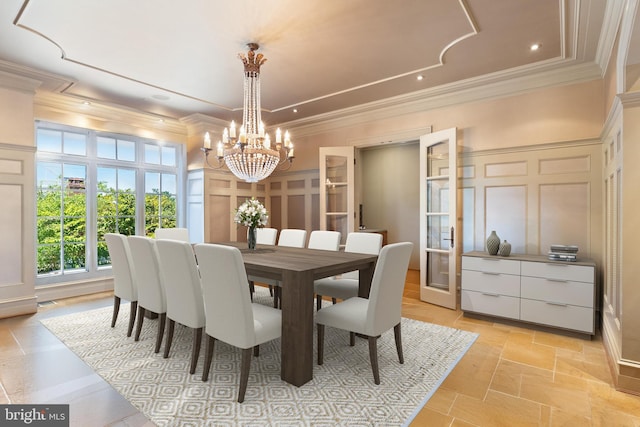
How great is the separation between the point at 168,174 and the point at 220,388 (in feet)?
14.4

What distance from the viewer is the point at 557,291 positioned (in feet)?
10.3

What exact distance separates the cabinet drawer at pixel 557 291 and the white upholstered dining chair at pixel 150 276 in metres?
3.42

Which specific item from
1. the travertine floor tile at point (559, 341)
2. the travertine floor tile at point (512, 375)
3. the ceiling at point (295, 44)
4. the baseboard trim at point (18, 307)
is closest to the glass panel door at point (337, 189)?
the ceiling at point (295, 44)

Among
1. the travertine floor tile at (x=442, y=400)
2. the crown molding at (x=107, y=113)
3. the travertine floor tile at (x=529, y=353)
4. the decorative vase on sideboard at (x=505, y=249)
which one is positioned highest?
the crown molding at (x=107, y=113)

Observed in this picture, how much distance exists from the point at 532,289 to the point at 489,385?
144 centimetres

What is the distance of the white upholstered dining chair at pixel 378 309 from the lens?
87.1 inches

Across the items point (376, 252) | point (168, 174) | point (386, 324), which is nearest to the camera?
point (386, 324)

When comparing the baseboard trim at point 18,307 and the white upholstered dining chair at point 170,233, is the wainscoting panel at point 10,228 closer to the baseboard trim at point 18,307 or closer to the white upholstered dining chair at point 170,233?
the baseboard trim at point 18,307

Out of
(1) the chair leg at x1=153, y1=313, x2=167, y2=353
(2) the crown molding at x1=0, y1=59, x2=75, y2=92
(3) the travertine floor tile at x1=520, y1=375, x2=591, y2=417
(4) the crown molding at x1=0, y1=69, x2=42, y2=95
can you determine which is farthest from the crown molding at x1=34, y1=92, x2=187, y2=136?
(3) the travertine floor tile at x1=520, y1=375, x2=591, y2=417

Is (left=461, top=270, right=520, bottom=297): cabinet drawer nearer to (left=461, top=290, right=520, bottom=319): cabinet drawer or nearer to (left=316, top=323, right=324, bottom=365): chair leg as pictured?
(left=461, top=290, right=520, bottom=319): cabinet drawer

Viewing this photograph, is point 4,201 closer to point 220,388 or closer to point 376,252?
Result: point 220,388

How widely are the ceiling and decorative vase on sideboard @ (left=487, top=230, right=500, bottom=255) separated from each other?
5.93 ft

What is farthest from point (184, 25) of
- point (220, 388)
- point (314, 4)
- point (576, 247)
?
point (576, 247)

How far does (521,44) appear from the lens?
3076 mm
